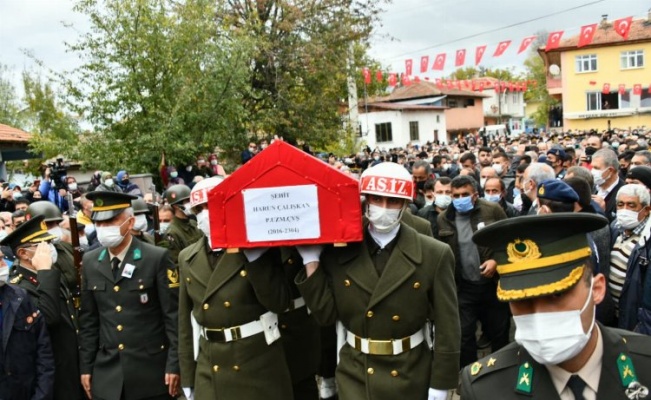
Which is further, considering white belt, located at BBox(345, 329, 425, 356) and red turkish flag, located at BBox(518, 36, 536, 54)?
red turkish flag, located at BBox(518, 36, 536, 54)

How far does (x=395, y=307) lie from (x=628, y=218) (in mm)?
2394

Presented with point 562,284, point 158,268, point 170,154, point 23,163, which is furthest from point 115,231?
point 23,163

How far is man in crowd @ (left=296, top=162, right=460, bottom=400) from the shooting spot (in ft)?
12.0

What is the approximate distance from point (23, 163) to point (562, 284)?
3736 centimetres

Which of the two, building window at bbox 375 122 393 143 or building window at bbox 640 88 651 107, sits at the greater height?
building window at bbox 640 88 651 107

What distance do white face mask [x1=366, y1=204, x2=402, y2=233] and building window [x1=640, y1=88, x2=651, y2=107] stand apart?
168ft

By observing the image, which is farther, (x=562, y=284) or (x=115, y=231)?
(x=115, y=231)

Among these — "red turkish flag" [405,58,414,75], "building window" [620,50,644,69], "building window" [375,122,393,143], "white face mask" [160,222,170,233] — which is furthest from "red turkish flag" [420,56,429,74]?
"building window" [620,50,644,69]

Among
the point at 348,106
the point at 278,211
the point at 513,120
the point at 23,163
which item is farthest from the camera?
the point at 513,120

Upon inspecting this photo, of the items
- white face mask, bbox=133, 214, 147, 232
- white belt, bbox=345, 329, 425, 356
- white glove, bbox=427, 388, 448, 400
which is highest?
white face mask, bbox=133, 214, 147, 232

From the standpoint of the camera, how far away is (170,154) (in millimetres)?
15820

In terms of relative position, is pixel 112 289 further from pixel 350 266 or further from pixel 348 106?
pixel 348 106

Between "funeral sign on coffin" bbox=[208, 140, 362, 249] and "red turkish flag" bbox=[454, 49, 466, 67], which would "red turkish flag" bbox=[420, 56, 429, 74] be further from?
"funeral sign on coffin" bbox=[208, 140, 362, 249]

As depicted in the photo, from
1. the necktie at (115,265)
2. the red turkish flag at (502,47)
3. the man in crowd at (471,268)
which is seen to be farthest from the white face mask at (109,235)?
the red turkish flag at (502,47)
